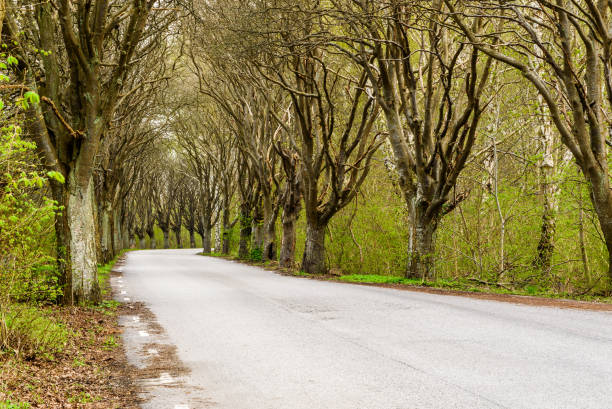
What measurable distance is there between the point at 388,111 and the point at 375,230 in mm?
6054

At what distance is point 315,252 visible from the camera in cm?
2206

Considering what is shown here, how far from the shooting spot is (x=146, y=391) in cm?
593

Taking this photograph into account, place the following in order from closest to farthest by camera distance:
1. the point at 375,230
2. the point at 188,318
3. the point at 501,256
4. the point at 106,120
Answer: the point at 188,318
the point at 106,120
the point at 501,256
the point at 375,230

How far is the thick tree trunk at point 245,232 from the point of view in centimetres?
3431

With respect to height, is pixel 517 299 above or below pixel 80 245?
below

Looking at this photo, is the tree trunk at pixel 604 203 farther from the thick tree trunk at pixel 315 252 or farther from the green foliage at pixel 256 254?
the green foliage at pixel 256 254

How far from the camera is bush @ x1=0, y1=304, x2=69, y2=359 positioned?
6.73 metres

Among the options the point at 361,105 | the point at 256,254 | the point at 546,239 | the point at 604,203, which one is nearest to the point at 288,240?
the point at 256,254

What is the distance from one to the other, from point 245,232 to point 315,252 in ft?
45.1

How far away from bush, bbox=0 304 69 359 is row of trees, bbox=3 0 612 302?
9.32ft

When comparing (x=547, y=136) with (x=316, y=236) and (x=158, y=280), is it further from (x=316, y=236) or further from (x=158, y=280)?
(x=158, y=280)

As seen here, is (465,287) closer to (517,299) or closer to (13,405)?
(517,299)

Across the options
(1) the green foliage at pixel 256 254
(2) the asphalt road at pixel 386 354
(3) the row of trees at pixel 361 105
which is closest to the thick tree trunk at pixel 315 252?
(3) the row of trees at pixel 361 105

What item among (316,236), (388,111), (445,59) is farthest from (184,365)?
(316,236)
